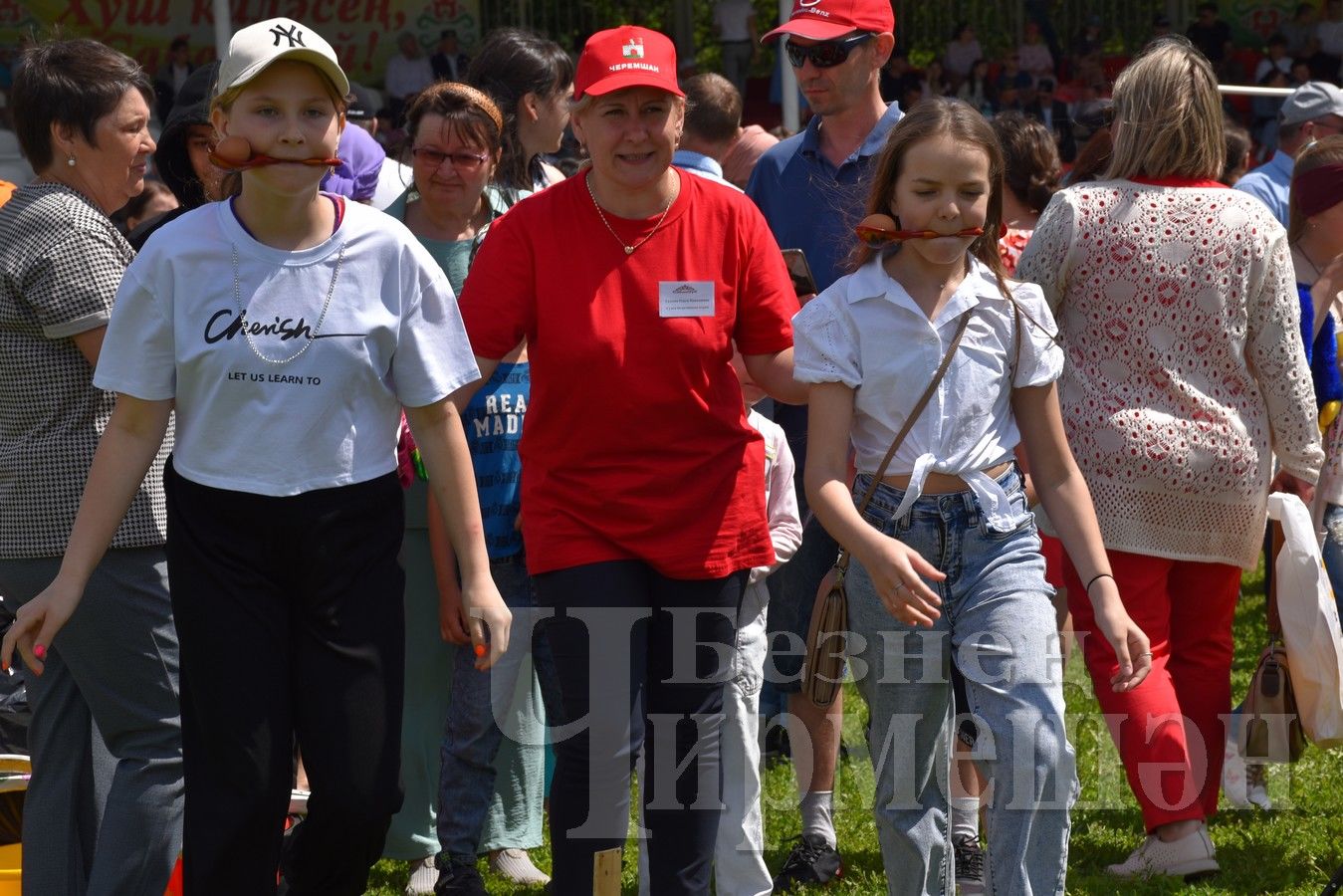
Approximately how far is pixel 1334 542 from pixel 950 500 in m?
2.37

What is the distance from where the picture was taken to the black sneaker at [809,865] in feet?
14.7

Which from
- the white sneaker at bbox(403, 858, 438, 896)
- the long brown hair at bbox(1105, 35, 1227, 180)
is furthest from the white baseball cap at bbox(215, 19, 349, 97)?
the white sneaker at bbox(403, 858, 438, 896)

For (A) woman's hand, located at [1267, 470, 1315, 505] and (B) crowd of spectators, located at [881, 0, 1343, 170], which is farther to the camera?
(B) crowd of spectators, located at [881, 0, 1343, 170]

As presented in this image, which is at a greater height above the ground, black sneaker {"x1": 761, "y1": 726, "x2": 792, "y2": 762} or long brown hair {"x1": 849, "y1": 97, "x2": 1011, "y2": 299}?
long brown hair {"x1": 849, "y1": 97, "x2": 1011, "y2": 299}

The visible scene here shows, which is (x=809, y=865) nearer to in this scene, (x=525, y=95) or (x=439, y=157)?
(x=439, y=157)

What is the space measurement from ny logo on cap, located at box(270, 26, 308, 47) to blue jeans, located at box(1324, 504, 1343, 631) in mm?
3607

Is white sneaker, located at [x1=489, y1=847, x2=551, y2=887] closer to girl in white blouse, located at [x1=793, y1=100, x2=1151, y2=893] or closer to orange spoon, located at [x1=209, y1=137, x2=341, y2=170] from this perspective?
girl in white blouse, located at [x1=793, y1=100, x2=1151, y2=893]

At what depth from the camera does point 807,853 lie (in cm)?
454

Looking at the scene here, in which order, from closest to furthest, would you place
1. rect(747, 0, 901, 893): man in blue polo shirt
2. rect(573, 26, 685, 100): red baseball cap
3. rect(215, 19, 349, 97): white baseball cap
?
rect(215, 19, 349, 97): white baseball cap, rect(573, 26, 685, 100): red baseball cap, rect(747, 0, 901, 893): man in blue polo shirt

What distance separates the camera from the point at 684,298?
3.60 m

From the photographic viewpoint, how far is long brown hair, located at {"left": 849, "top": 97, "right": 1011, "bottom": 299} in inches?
139

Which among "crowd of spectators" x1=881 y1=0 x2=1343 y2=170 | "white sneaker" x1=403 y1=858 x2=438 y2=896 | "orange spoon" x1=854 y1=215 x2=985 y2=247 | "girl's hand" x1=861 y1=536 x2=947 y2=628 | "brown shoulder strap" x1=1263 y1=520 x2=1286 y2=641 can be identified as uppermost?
"crowd of spectators" x1=881 y1=0 x2=1343 y2=170

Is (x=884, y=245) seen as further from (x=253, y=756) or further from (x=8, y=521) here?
(x=8, y=521)

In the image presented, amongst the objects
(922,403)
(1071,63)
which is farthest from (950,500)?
(1071,63)
